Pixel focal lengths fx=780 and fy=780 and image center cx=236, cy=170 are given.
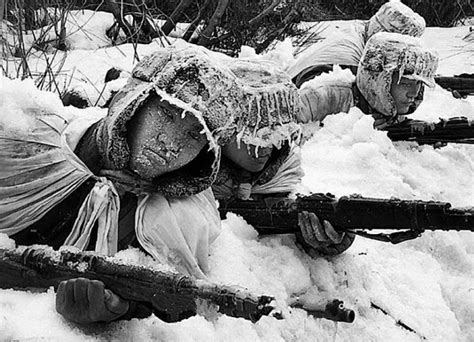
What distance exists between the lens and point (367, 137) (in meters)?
4.10

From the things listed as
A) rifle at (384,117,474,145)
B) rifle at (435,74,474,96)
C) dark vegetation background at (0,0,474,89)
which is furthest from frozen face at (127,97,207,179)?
rifle at (435,74,474,96)

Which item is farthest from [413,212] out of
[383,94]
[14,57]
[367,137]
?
[14,57]

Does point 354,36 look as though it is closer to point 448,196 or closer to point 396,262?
point 448,196

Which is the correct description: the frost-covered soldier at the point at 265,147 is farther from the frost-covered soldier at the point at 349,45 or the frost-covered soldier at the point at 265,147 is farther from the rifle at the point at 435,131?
the frost-covered soldier at the point at 349,45

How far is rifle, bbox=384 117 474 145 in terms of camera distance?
4.27 metres

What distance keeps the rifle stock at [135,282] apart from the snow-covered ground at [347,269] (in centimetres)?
7

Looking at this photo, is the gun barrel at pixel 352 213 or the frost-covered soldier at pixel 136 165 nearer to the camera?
the frost-covered soldier at pixel 136 165

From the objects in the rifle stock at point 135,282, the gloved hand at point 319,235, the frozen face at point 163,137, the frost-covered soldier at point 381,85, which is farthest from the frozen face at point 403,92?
the rifle stock at point 135,282

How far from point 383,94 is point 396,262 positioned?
1.48m

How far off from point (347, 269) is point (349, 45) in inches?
97.3

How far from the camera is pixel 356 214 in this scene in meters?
2.49

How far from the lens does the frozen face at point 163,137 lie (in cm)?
184

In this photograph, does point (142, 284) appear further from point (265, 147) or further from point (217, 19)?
point (217, 19)

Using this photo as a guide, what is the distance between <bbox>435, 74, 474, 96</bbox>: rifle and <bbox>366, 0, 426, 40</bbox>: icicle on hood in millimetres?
468
